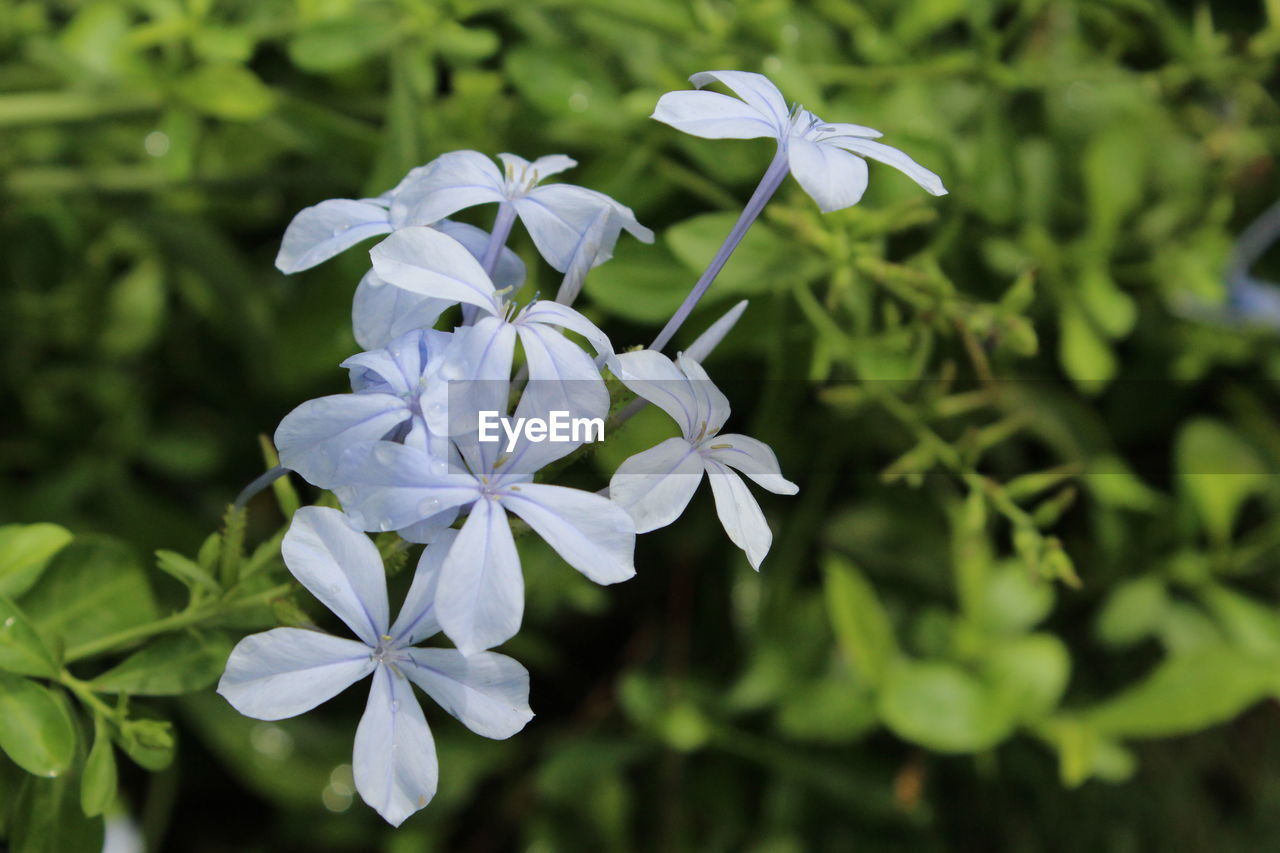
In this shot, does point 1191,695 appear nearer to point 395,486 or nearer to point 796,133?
point 796,133

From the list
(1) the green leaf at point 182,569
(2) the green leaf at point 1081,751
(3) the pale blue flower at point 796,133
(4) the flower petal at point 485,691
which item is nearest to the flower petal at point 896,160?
(3) the pale blue flower at point 796,133

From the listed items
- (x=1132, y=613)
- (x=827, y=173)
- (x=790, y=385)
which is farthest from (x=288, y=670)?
(x=1132, y=613)

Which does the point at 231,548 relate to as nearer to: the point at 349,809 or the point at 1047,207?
the point at 349,809

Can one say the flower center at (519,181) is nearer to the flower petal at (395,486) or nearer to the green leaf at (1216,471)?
the flower petal at (395,486)

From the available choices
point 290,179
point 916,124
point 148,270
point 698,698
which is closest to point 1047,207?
point 916,124

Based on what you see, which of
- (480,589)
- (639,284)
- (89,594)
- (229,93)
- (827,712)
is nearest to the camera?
(480,589)

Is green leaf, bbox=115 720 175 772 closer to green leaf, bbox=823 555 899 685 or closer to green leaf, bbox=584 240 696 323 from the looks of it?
green leaf, bbox=584 240 696 323
